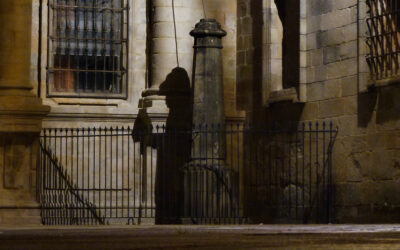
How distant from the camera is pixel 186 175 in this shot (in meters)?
18.6

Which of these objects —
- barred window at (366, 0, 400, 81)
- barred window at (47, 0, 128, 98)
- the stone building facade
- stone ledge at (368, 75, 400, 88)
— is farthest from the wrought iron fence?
barred window at (366, 0, 400, 81)

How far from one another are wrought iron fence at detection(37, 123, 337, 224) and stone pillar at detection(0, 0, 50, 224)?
429 millimetres

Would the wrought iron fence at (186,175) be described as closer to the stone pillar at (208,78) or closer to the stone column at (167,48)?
the stone pillar at (208,78)

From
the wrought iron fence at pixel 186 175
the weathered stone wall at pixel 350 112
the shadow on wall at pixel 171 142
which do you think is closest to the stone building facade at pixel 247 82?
the weathered stone wall at pixel 350 112

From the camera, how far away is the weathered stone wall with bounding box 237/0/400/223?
16.5 meters

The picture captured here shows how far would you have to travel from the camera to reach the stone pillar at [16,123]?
18906 mm

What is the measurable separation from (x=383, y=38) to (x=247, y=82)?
4.22 meters

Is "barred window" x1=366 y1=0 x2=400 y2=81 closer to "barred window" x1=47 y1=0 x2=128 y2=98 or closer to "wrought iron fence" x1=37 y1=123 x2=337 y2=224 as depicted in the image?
"wrought iron fence" x1=37 y1=123 x2=337 y2=224

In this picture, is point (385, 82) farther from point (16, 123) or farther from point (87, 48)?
point (87, 48)

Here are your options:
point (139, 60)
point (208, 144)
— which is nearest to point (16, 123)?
point (208, 144)

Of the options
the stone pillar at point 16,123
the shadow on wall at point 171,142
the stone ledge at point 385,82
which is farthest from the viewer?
the shadow on wall at point 171,142

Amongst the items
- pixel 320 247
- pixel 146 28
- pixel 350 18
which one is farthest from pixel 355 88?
pixel 320 247

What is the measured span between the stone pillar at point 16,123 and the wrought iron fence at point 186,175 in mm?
429

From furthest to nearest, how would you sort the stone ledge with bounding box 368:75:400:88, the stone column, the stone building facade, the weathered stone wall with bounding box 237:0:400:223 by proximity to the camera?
the stone column
the stone building facade
the weathered stone wall with bounding box 237:0:400:223
the stone ledge with bounding box 368:75:400:88
